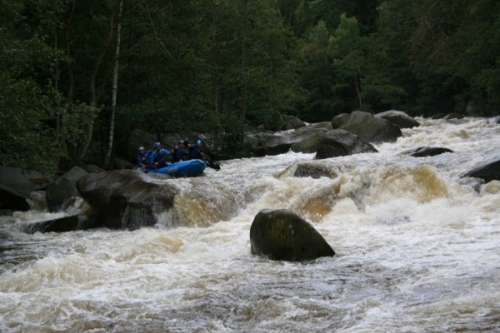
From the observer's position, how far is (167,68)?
2094 cm

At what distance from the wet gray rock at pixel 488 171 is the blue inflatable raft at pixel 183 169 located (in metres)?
6.81

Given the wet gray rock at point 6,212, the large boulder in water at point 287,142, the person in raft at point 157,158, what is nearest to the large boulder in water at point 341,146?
the large boulder in water at point 287,142

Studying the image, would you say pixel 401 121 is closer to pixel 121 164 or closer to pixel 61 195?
pixel 121 164

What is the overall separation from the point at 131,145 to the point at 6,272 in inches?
502

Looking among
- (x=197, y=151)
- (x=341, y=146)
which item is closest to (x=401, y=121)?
(x=341, y=146)

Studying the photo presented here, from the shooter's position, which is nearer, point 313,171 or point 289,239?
point 289,239

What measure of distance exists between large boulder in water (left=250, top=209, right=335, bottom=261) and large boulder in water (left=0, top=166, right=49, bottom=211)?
7.04 metres

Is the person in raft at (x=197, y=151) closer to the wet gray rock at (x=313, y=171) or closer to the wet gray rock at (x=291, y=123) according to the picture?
the wet gray rock at (x=313, y=171)

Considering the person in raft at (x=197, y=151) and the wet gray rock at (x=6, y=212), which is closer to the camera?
the wet gray rock at (x=6, y=212)

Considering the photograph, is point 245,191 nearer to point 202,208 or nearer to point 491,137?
point 202,208

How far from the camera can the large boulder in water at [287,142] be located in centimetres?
2050

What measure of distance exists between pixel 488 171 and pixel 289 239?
468cm

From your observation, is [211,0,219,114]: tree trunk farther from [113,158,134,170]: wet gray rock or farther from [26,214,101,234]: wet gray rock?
[26,214,101,234]: wet gray rock

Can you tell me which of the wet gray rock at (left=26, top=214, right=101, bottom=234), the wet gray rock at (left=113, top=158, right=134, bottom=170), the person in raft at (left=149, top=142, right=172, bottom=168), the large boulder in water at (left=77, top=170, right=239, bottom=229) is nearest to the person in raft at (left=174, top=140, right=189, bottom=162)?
the person in raft at (left=149, top=142, right=172, bottom=168)
